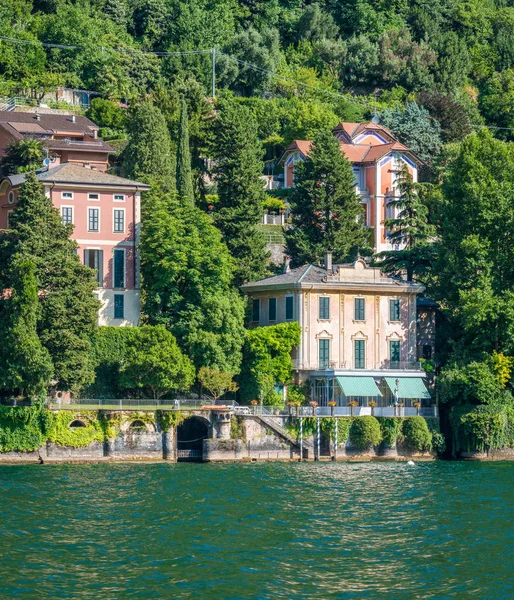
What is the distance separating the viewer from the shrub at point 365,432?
7600cm

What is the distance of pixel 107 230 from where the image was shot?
8331 centimetres

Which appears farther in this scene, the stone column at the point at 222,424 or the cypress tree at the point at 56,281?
the stone column at the point at 222,424

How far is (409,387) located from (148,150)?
2448cm

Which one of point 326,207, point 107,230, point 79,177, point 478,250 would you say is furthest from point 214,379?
point 326,207

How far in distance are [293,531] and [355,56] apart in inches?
3832

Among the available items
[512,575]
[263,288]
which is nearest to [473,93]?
[263,288]

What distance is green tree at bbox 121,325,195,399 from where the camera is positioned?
2975 inches

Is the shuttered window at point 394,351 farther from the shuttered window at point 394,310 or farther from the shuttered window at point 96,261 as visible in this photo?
the shuttered window at point 96,261

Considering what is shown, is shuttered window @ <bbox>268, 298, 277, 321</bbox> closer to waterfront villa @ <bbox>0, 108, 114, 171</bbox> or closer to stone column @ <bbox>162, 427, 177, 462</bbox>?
stone column @ <bbox>162, 427, 177, 462</bbox>

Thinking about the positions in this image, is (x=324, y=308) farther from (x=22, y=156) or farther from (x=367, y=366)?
(x=22, y=156)

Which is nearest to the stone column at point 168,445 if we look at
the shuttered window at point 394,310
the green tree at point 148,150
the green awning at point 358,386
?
the green awning at point 358,386

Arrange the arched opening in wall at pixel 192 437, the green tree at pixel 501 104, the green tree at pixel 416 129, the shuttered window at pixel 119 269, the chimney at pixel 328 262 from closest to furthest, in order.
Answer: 1. the arched opening in wall at pixel 192 437
2. the shuttered window at pixel 119 269
3. the chimney at pixel 328 262
4. the green tree at pixel 416 129
5. the green tree at pixel 501 104

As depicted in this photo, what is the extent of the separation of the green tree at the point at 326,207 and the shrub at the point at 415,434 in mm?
15723

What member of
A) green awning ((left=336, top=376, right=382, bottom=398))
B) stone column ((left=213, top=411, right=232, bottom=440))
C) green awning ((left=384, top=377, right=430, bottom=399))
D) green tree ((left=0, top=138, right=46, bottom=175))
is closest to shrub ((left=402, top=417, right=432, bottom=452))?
green awning ((left=336, top=376, right=382, bottom=398))
